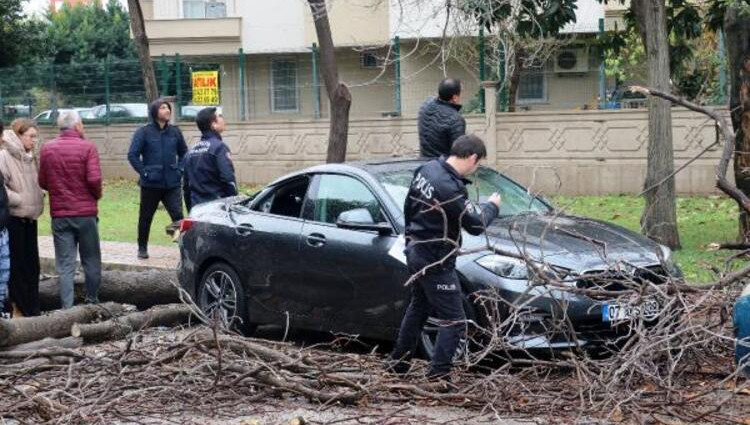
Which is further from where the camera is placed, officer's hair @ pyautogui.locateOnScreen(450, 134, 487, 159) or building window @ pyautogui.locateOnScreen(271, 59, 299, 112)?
building window @ pyautogui.locateOnScreen(271, 59, 299, 112)

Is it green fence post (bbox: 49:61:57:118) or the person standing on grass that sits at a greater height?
green fence post (bbox: 49:61:57:118)

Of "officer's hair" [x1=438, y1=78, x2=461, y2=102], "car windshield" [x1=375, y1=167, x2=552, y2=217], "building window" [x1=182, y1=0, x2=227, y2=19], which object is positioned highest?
"building window" [x1=182, y1=0, x2=227, y2=19]

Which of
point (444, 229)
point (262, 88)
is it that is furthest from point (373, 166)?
point (262, 88)

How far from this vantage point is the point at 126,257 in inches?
603

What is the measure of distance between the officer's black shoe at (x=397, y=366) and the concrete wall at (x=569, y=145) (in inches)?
449

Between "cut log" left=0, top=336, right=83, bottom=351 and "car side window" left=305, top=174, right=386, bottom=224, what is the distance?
86.1 inches

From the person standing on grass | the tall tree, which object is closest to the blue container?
the person standing on grass

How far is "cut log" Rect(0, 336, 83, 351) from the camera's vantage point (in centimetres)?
958

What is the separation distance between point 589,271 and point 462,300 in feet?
2.96

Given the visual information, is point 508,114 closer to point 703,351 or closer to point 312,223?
point 312,223

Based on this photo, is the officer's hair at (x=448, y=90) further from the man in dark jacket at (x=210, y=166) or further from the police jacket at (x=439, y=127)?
the man in dark jacket at (x=210, y=166)

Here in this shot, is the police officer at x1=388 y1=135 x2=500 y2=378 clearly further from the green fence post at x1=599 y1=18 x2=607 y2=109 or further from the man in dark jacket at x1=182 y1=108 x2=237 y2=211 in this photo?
the green fence post at x1=599 y1=18 x2=607 y2=109

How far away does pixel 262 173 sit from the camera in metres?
26.4

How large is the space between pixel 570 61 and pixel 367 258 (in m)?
16.0
